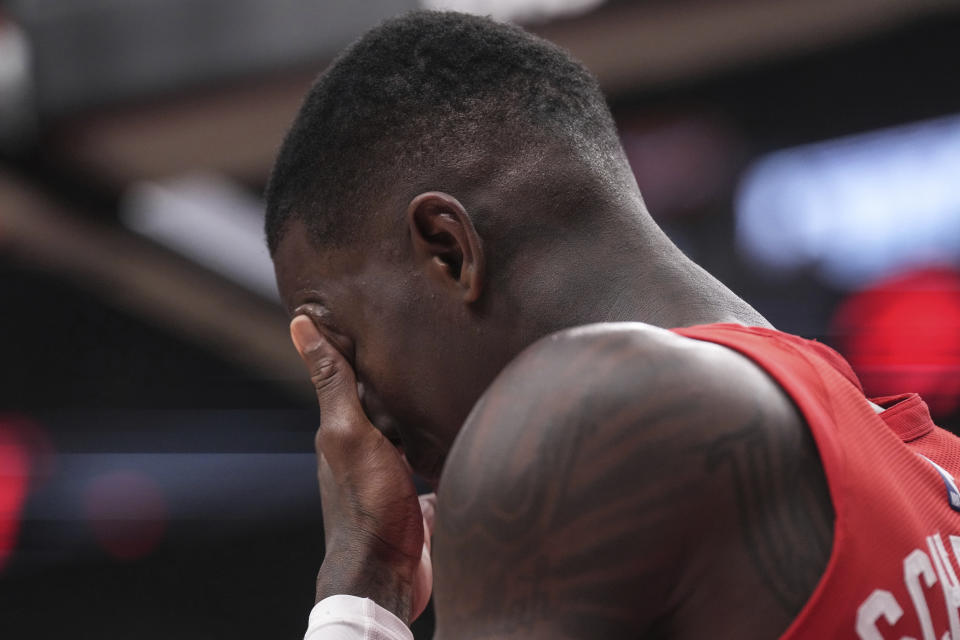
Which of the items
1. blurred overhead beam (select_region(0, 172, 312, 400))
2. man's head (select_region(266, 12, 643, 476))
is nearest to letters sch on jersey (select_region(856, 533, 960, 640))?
man's head (select_region(266, 12, 643, 476))

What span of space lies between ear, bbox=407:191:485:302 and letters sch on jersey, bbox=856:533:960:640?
52cm

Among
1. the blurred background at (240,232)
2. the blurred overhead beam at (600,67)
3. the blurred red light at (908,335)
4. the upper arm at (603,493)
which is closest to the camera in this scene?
the upper arm at (603,493)

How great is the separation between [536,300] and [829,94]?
5.12 meters

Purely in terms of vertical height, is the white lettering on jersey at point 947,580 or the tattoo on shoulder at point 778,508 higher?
the tattoo on shoulder at point 778,508

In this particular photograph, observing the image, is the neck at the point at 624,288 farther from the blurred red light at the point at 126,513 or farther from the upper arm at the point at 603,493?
the blurred red light at the point at 126,513

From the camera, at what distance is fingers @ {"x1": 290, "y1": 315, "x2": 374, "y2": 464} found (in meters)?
1.36

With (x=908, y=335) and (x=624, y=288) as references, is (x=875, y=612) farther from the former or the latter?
(x=908, y=335)

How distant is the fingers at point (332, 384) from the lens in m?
1.36

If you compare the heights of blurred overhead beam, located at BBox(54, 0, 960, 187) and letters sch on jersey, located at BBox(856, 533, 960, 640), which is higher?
letters sch on jersey, located at BBox(856, 533, 960, 640)

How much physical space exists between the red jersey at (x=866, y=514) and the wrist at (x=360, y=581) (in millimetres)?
649

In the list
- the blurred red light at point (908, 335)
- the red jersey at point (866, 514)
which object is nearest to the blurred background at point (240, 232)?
the blurred red light at point (908, 335)

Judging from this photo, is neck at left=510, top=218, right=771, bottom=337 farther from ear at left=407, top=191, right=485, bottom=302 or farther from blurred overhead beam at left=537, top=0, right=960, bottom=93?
blurred overhead beam at left=537, top=0, right=960, bottom=93

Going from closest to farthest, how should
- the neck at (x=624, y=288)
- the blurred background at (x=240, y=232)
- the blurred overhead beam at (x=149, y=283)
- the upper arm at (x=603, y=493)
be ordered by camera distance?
the upper arm at (x=603, y=493) < the neck at (x=624, y=288) < the blurred background at (x=240, y=232) < the blurred overhead beam at (x=149, y=283)

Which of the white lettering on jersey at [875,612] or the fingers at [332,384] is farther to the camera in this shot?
the fingers at [332,384]
